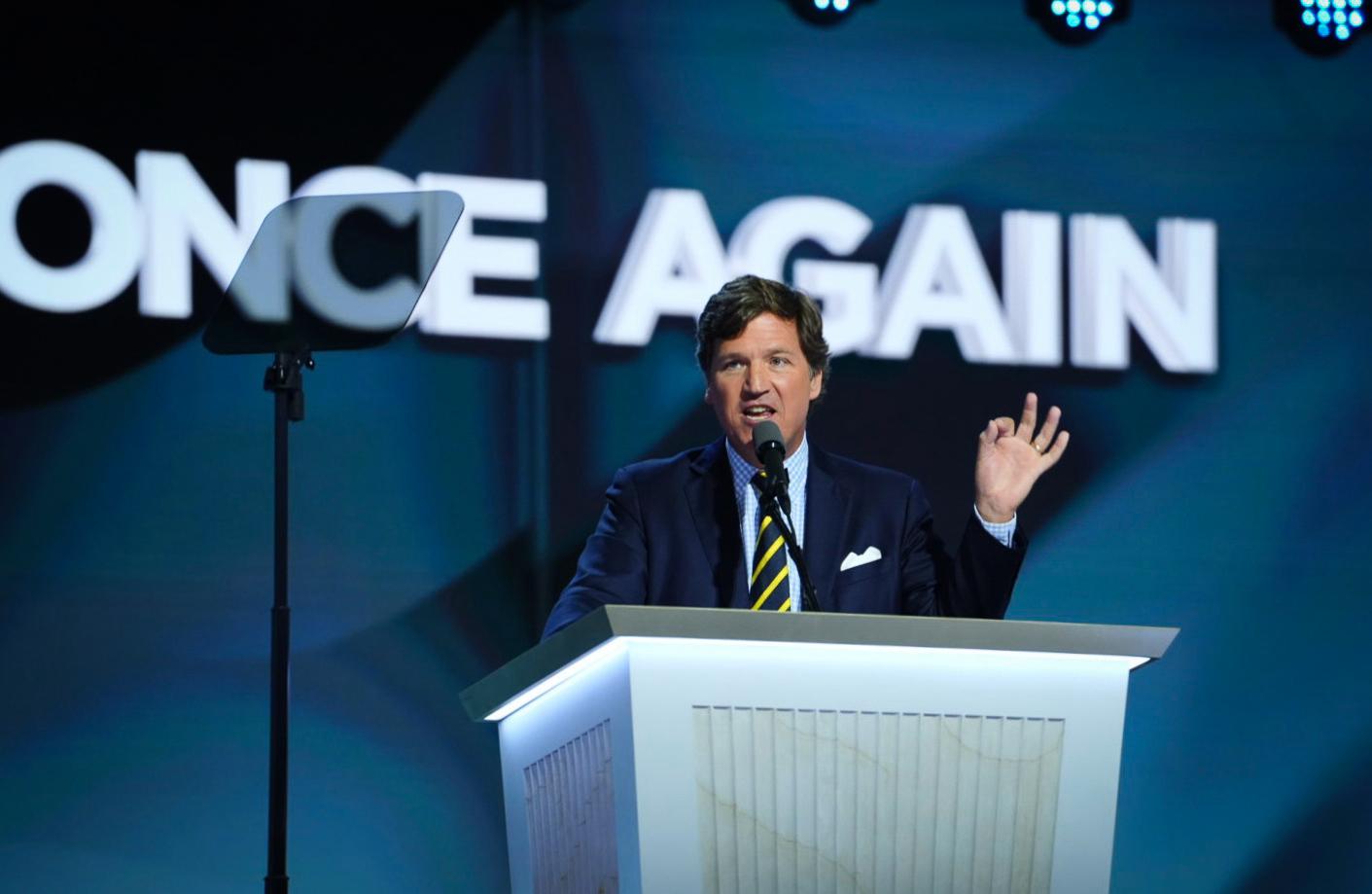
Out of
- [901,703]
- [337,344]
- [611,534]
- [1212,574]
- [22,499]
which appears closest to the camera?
[901,703]

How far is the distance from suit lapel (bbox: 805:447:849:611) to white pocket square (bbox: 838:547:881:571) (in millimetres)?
16

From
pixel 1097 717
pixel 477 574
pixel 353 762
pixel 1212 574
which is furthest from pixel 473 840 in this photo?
pixel 1097 717

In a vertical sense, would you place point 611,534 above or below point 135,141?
below

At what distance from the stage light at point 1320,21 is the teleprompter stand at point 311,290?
2.31m

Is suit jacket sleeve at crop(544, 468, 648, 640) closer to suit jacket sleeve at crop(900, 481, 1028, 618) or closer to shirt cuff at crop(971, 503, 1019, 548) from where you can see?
suit jacket sleeve at crop(900, 481, 1028, 618)

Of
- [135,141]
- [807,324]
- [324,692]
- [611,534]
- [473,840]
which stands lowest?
[473,840]

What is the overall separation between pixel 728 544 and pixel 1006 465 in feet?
1.61

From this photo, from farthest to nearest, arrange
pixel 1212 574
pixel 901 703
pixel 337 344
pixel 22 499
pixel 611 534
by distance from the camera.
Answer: pixel 1212 574 < pixel 22 499 < pixel 337 344 < pixel 611 534 < pixel 901 703

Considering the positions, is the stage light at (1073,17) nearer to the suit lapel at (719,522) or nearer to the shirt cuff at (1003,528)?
the suit lapel at (719,522)

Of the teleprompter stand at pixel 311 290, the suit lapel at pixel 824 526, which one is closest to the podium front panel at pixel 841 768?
the suit lapel at pixel 824 526

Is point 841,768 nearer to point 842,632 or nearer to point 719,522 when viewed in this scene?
point 842,632

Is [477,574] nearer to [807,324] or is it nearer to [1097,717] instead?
[807,324]

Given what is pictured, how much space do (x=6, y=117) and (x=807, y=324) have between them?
6.39 feet

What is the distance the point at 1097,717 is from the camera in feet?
7.45
